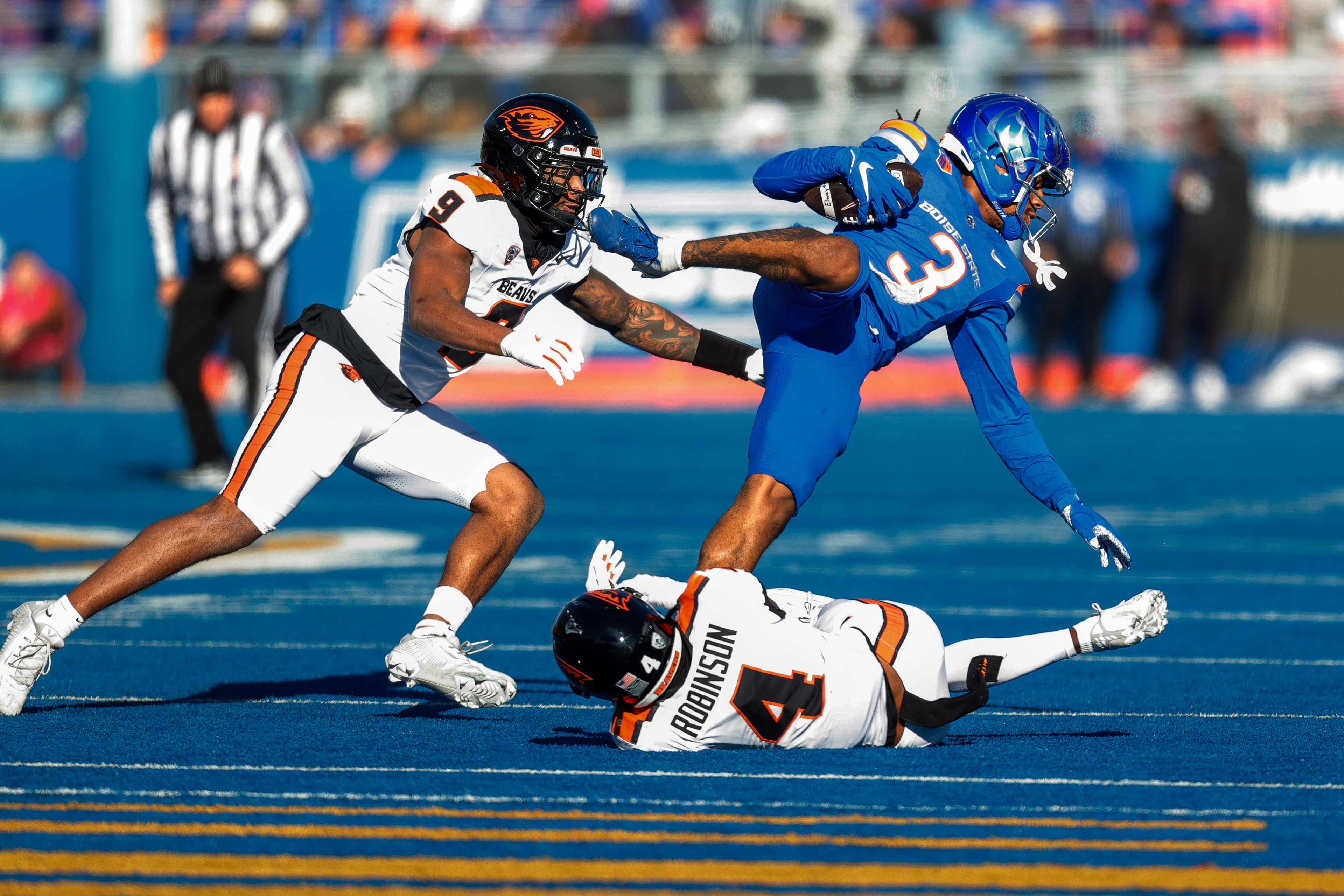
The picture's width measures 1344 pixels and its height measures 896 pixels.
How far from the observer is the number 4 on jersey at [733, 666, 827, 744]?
437cm

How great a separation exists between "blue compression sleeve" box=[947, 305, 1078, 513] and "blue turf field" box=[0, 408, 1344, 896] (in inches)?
25.9

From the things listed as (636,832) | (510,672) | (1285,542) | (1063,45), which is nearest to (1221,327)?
(1063,45)

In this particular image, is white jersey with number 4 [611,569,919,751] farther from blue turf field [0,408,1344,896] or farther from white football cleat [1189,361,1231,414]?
white football cleat [1189,361,1231,414]

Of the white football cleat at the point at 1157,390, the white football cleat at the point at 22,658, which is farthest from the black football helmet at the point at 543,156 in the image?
the white football cleat at the point at 1157,390

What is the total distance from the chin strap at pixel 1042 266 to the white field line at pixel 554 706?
123 cm

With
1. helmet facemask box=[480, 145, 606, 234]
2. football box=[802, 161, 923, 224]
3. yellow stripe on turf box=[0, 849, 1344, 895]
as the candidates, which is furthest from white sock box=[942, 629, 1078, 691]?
helmet facemask box=[480, 145, 606, 234]

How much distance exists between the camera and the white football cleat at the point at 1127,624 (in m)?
Result: 4.80

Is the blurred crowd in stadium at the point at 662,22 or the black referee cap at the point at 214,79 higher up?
the blurred crowd in stadium at the point at 662,22

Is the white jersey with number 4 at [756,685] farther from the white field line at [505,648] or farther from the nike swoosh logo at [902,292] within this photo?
the white field line at [505,648]

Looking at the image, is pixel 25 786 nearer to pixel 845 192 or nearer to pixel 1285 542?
pixel 845 192

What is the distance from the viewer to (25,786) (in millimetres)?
4090

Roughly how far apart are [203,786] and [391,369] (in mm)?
1427

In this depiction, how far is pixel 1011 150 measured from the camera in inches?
212

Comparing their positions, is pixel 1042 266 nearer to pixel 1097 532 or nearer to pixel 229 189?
pixel 1097 532
